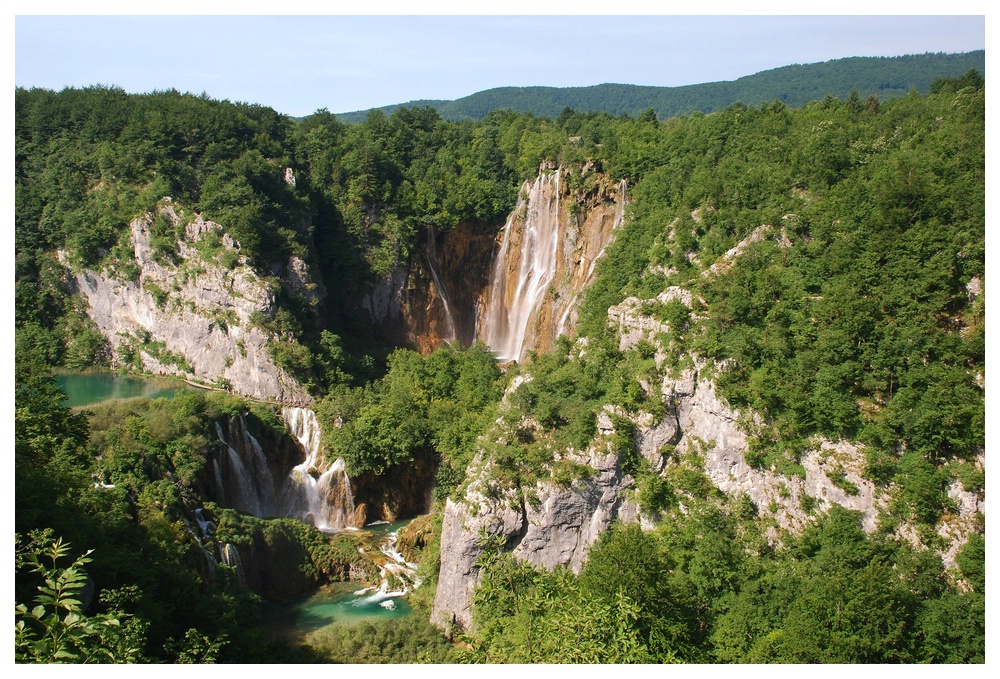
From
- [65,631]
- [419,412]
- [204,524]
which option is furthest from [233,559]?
[65,631]

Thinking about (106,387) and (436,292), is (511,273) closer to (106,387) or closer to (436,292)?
(436,292)

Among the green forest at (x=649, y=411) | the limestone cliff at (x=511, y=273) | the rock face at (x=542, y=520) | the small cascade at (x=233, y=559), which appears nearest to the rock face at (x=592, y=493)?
the rock face at (x=542, y=520)

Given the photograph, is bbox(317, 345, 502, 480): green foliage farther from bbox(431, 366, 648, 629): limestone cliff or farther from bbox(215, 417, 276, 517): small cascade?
bbox(431, 366, 648, 629): limestone cliff

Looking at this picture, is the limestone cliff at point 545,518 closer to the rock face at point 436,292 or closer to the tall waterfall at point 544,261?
the tall waterfall at point 544,261

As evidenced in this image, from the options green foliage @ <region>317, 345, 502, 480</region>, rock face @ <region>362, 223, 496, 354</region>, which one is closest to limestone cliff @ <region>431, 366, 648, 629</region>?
green foliage @ <region>317, 345, 502, 480</region>

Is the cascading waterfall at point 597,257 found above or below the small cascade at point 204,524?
above

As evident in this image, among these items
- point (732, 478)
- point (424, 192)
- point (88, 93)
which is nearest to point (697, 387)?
point (732, 478)
